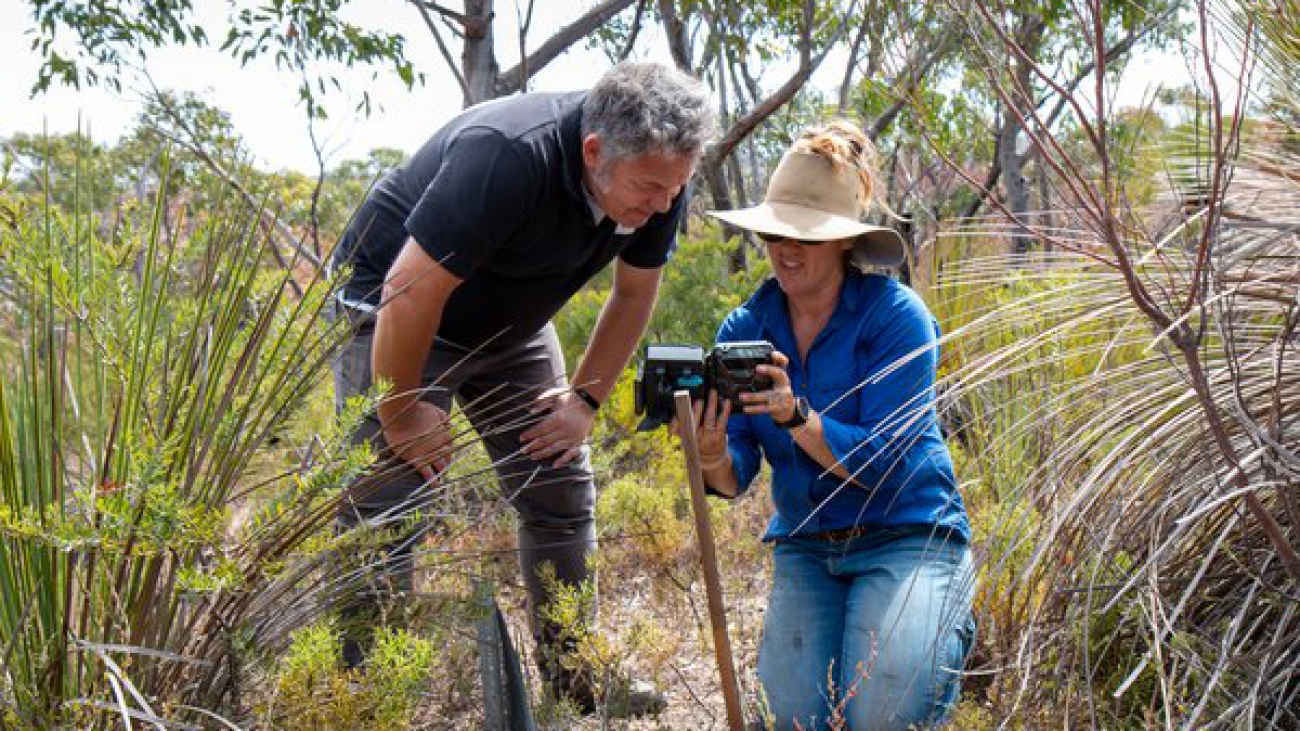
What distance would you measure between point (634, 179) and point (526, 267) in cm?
37

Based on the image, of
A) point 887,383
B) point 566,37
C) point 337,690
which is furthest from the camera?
point 566,37

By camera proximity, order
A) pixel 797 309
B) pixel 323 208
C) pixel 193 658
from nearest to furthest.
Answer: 1. pixel 193 658
2. pixel 797 309
3. pixel 323 208

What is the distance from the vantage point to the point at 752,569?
12.5 ft

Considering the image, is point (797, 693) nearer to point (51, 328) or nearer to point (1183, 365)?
point (1183, 365)

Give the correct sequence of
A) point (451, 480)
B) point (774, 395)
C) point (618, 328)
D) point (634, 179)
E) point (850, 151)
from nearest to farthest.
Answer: point (451, 480) → point (774, 395) → point (634, 179) → point (850, 151) → point (618, 328)

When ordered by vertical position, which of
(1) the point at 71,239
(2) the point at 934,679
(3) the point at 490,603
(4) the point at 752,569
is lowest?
(4) the point at 752,569

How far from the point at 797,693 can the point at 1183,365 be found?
3.51 feet

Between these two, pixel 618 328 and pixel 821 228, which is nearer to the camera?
pixel 821 228

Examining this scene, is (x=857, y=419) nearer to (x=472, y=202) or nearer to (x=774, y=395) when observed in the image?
(x=774, y=395)

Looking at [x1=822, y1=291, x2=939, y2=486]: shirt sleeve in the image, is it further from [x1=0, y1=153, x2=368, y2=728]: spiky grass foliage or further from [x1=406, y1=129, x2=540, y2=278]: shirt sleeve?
[x1=0, y1=153, x2=368, y2=728]: spiky grass foliage

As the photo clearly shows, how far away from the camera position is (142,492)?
1356 mm

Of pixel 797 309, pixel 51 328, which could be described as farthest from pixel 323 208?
pixel 51 328

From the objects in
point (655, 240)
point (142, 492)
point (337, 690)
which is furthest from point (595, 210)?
point (142, 492)

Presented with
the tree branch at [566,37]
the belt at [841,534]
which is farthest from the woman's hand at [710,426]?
the tree branch at [566,37]
